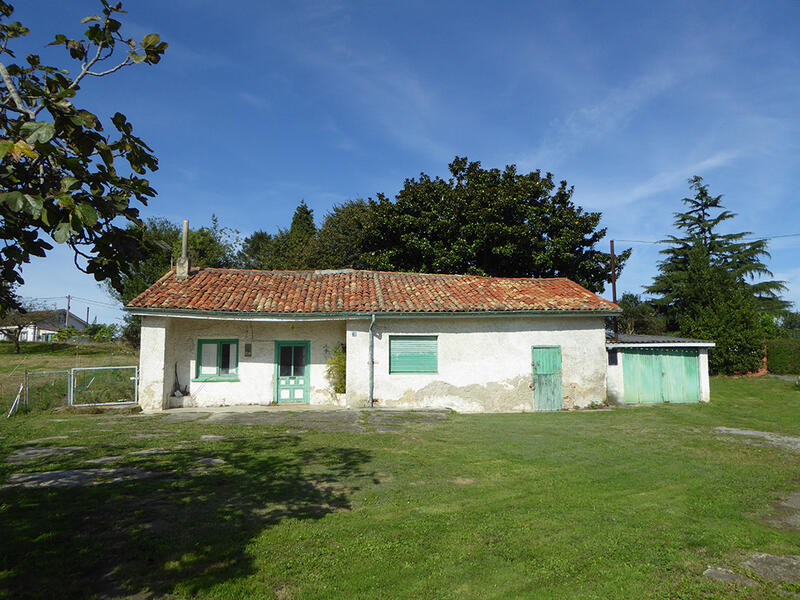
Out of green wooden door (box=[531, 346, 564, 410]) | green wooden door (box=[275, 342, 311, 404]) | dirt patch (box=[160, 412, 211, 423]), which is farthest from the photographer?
green wooden door (box=[275, 342, 311, 404])

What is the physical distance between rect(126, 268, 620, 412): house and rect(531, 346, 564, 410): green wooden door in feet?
0.10

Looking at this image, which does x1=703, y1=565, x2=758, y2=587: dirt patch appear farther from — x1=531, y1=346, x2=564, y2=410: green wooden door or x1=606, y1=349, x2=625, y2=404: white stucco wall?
x1=606, y1=349, x2=625, y2=404: white stucco wall

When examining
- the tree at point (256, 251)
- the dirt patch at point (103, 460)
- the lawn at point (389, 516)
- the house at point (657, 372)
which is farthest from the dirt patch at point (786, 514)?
the tree at point (256, 251)

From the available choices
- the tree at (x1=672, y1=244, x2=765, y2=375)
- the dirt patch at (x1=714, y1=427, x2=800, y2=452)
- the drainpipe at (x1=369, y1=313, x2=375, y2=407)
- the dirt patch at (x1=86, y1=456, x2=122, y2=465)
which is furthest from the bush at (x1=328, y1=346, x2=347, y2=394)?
the tree at (x1=672, y1=244, x2=765, y2=375)

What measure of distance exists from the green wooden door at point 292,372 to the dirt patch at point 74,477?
26.3ft

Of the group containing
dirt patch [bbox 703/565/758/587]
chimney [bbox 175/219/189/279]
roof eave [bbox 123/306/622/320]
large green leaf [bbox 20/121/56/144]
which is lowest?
dirt patch [bbox 703/565/758/587]

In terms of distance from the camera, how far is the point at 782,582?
11.8 ft

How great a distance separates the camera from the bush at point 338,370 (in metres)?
14.5

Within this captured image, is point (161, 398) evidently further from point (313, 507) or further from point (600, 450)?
point (600, 450)

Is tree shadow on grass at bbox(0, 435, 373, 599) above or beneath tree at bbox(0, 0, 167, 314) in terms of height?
beneath

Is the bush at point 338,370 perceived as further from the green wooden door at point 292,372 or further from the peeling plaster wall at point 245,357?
the green wooden door at point 292,372

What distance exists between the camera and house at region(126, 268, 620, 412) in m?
13.9

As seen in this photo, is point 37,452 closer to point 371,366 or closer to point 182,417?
point 182,417

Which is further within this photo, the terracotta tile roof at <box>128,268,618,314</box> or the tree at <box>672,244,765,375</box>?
the tree at <box>672,244,765,375</box>
